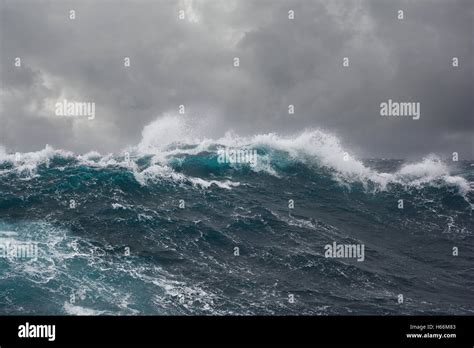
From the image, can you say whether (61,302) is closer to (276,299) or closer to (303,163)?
(276,299)

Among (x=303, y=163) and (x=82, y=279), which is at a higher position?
(x=303, y=163)

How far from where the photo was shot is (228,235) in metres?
55.6

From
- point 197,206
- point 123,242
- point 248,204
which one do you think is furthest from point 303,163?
point 123,242

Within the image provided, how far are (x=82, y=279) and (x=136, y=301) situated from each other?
7.37m

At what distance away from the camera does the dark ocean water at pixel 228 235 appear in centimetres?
3912

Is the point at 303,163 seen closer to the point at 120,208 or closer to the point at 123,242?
the point at 120,208

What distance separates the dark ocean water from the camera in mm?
39125

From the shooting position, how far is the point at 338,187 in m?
81.2

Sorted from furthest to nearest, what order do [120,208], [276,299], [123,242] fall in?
[120,208], [123,242], [276,299]

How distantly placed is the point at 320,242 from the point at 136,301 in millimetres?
28360
